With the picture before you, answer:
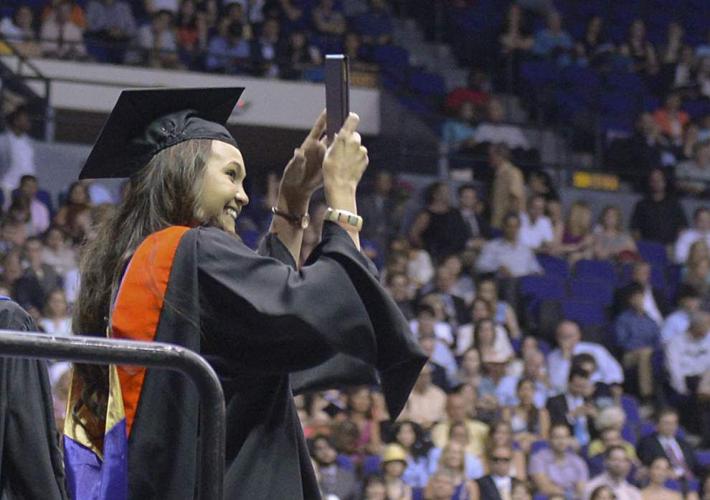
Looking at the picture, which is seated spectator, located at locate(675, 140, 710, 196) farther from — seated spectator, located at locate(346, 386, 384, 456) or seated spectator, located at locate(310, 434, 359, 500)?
seated spectator, located at locate(310, 434, 359, 500)

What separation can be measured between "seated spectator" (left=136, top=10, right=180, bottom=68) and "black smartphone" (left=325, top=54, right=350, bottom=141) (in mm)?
10934

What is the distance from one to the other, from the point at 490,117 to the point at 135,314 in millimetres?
11828

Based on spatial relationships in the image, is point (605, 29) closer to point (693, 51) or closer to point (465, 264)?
point (693, 51)

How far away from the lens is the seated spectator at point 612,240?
13.1 m

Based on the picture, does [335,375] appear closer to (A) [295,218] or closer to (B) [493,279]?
(A) [295,218]

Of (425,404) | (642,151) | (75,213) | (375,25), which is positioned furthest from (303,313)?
(375,25)

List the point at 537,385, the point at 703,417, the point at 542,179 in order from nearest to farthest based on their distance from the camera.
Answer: the point at 537,385 < the point at 703,417 < the point at 542,179

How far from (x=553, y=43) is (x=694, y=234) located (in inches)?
134

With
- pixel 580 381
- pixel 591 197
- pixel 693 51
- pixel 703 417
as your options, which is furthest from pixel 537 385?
pixel 693 51

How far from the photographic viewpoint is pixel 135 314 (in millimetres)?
2854

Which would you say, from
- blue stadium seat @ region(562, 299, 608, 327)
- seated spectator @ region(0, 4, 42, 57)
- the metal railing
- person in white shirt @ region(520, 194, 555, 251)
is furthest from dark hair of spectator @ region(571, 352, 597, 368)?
the metal railing

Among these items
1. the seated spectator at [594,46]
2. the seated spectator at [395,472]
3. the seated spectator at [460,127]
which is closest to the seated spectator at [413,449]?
the seated spectator at [395,472]

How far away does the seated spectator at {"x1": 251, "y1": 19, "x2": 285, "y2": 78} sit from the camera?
1433 cm

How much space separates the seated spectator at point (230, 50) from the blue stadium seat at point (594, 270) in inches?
146
